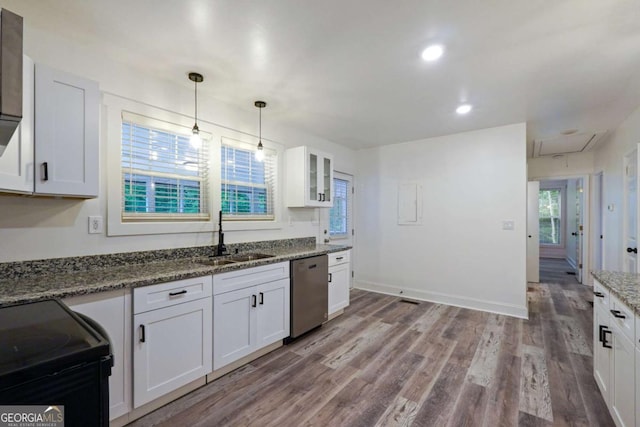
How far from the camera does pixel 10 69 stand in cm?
84

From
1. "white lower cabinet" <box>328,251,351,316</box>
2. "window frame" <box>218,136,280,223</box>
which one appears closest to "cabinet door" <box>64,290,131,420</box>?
"window frame" <box>218,136,280,223</box>

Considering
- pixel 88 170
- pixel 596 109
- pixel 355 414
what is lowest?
pixel 355 414

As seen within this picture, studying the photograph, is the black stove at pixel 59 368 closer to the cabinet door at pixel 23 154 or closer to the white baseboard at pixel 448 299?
the cabinet door at pixel 23 154

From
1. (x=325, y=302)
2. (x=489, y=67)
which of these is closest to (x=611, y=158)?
(x=489, y=67)

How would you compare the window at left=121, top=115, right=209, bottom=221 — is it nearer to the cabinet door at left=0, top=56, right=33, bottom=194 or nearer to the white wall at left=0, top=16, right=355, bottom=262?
the white wall at left=0, top=16, right=355, bottom=262

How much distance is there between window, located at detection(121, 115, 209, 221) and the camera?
2262 millimetres

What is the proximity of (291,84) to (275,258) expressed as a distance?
162cm

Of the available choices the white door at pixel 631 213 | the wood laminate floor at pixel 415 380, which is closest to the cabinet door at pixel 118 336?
the wood laminate floor at pixel 415 380

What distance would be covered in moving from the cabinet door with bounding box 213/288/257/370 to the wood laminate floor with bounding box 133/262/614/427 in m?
0.19

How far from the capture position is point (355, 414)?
1838mm

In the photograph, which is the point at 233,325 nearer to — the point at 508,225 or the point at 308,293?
the point at 308,293

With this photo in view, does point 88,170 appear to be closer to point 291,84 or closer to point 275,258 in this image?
point 275,258

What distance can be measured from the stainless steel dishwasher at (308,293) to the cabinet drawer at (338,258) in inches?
4.8

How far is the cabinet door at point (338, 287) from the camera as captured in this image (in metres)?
3.34
